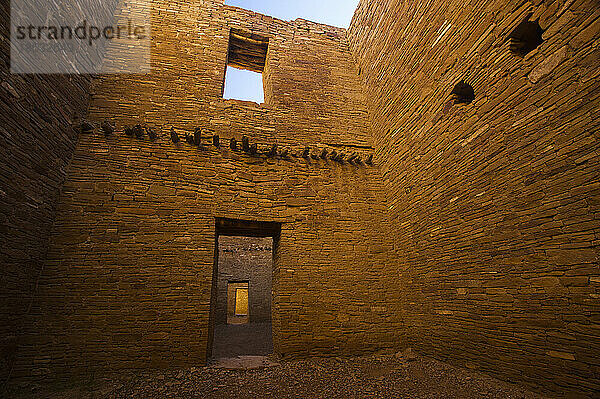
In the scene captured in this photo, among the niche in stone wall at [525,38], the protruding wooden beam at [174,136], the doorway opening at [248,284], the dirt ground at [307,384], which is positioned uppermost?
the niche in stone wall at [525,38]

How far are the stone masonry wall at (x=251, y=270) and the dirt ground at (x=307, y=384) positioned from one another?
6.69 metres

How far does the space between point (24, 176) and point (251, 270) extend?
861 cm

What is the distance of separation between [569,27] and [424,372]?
488cm

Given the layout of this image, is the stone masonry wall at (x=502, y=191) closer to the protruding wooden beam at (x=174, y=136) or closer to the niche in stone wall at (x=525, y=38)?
the niche in stone wall at (x=525, y=38)

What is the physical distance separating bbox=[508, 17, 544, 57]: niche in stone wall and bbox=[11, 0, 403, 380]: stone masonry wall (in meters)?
3.50

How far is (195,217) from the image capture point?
5344 mm

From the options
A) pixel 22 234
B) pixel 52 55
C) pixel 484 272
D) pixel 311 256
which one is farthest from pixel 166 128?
pixel 484 272

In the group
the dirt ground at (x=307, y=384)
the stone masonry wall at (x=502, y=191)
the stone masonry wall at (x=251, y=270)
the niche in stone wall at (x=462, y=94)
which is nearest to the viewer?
the stone masonry wall at (x=502, y=191)

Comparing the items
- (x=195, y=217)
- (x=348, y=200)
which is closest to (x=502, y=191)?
(x=348, y=200)

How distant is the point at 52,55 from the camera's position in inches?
183

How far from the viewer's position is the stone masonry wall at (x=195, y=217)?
4422 millimetres

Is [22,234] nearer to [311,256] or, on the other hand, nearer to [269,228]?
[269,228]

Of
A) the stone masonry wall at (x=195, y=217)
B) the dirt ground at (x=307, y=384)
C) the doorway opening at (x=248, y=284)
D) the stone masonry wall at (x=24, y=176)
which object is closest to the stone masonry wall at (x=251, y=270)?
the doorway opening at (x=248, y=284)

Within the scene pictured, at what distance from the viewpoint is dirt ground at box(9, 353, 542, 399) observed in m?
3.56
